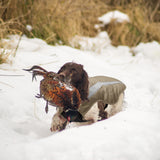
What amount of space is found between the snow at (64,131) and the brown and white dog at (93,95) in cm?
6

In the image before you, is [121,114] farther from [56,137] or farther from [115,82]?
[56,137]

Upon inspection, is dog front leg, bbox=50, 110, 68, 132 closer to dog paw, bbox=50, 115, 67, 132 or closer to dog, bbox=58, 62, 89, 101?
dog paw, bbox=50, 115, 67, 132

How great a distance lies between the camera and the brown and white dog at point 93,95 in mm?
1051

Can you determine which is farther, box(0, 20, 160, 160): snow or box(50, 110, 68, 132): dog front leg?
box(50, 110, 68, 132): dog front leg

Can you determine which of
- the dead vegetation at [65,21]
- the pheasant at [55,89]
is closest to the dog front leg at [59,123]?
the pheasant at [55,89]

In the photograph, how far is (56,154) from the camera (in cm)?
90

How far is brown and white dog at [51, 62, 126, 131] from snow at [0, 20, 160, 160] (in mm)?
59

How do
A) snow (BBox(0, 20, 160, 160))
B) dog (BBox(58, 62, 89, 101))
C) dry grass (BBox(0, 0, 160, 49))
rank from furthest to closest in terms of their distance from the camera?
dry grass (BBox(0, 0, 160, 49)) → dog (BBox(58, 62, 89, 101)) → snow (BBox(0, 20, 160, 160))

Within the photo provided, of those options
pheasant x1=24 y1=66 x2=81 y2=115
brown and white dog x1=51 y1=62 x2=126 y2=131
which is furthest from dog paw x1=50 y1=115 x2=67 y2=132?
pheasant x1=24 y1=66 x2=81 y2=115

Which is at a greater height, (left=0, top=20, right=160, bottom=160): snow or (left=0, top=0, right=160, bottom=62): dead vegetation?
(left=0, top=0, right=160, bottom=62): dead vegetation

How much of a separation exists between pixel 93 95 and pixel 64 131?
24 cm

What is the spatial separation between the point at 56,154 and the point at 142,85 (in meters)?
1.81

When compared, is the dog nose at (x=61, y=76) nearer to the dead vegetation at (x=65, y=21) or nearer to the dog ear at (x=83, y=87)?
the dog ear at (x=83, y=87)

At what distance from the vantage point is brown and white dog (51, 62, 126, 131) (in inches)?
41.4
